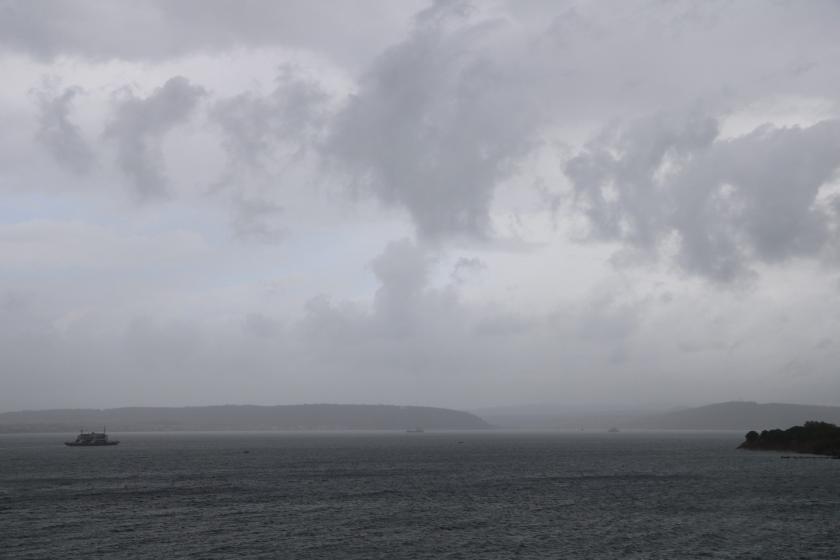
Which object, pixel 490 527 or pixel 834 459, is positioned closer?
pixel 490 527

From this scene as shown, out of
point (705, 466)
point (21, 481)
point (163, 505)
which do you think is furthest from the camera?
point (705, 466)

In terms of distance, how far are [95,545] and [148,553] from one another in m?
6.47

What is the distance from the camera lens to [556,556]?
61.6 meters

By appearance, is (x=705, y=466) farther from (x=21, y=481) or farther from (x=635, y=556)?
(x=21, y=481)

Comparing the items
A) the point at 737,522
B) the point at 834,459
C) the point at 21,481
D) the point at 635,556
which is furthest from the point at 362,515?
the point at 834,459

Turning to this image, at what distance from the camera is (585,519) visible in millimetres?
81375

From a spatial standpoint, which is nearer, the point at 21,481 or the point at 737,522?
the point at 737,522

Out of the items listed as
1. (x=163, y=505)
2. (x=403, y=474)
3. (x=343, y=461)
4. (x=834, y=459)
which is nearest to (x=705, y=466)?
(x=834, y=459)

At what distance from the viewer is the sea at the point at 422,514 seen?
64.5 m

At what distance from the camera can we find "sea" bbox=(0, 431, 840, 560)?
64500mm

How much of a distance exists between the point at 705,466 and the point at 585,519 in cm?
9449

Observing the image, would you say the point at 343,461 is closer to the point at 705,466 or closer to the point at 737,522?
the point at 705,466

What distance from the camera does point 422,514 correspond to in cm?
8519

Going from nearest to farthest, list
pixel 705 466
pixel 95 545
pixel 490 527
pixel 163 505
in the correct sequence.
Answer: pixel 95 545 < pixel 490 527 < pixel 163 505 < pixel 705 466
